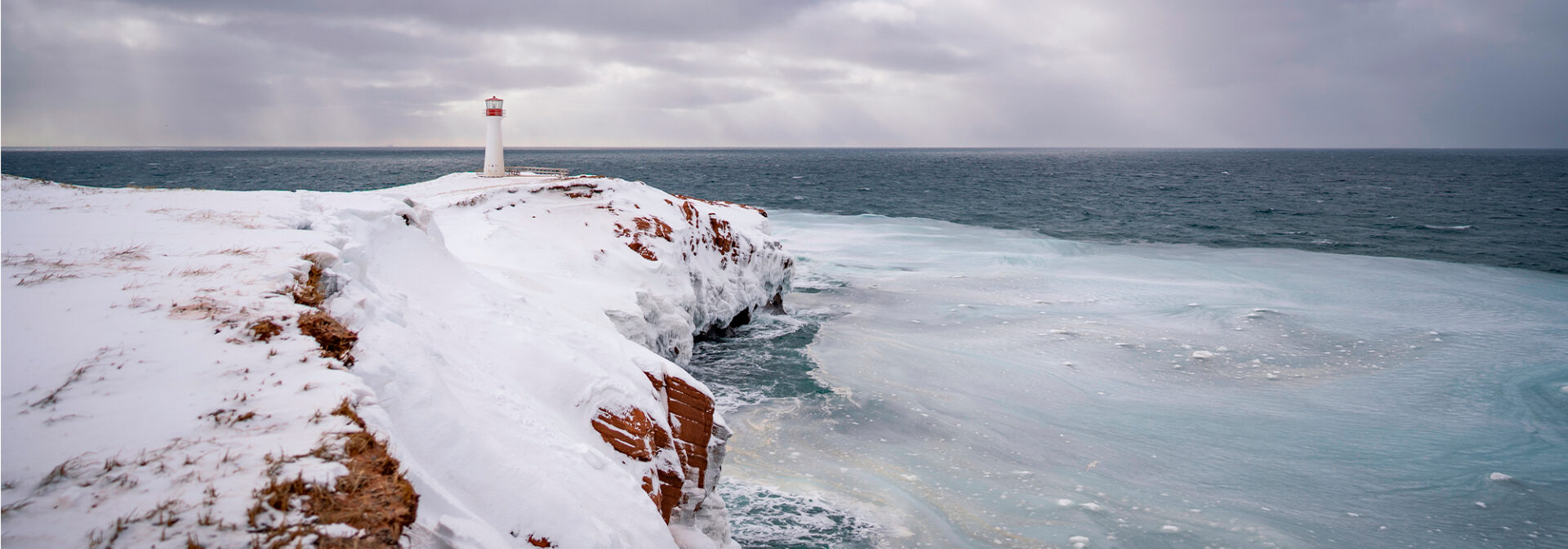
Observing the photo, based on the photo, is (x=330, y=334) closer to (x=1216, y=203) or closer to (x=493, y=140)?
(x=493, y=140)

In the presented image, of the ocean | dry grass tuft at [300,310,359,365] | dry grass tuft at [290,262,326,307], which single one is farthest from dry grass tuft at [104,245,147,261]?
the ocean

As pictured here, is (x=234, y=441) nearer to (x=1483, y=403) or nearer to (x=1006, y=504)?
(x=1006, y=504)

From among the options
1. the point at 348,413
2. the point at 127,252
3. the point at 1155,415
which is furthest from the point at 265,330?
the point at 1155,415

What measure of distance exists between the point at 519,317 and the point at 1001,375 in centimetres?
1151

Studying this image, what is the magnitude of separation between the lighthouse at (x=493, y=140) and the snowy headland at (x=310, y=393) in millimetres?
19637

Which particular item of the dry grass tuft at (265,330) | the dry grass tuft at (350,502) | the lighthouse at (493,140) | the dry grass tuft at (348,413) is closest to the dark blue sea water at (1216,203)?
the lighthouse at (493,140)

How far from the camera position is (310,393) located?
5027mm

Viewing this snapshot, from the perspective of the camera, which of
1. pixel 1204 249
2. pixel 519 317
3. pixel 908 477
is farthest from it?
pixel 1204 249

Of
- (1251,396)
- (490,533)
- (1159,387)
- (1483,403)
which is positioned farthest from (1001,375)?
(490,533)

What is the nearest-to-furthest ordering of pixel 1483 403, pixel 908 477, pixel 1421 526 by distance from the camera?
pixel 1421 526 < pixel 908 477 < pixel 1483 403

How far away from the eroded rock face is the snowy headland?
1.1 inches

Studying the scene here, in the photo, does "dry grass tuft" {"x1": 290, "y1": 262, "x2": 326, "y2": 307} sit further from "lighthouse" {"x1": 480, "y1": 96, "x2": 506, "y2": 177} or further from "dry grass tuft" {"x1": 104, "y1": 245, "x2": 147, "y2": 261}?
"lighthouse" {"x1": 480, "y1": 96, "x2": 506, "y2": 177}

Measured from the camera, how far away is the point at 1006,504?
36.3 feet

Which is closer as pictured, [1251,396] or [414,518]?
[414,518]
